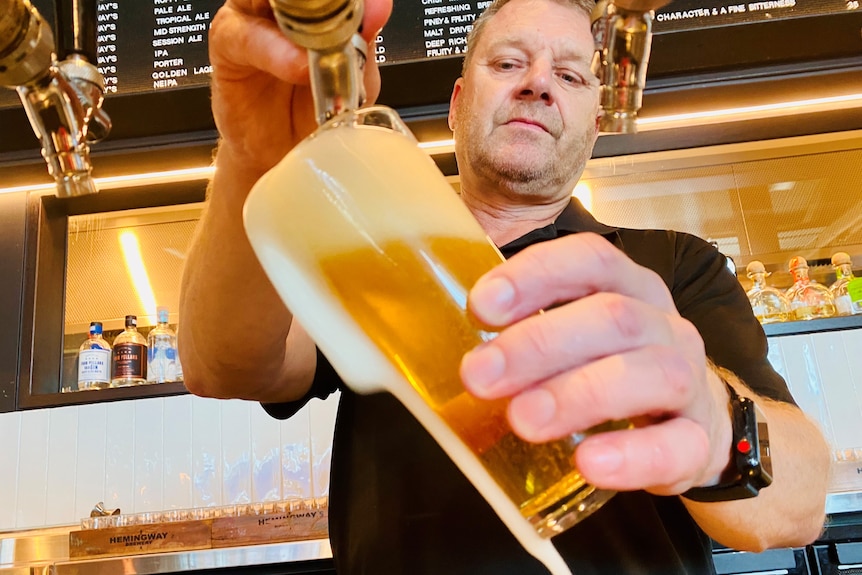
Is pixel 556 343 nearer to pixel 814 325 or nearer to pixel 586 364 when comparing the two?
pixel 586 364

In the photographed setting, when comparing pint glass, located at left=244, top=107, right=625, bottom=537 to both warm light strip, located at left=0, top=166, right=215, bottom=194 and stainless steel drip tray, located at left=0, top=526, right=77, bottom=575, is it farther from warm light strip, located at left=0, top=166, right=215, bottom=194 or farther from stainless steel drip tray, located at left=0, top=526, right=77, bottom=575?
warm light strip, located at left=0, top=166, right=215, bottom=194

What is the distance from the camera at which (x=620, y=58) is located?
491 millimetres

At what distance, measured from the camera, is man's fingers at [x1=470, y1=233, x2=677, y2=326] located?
1.08 ft

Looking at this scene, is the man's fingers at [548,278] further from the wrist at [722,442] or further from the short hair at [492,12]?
the short hair at [492,12]

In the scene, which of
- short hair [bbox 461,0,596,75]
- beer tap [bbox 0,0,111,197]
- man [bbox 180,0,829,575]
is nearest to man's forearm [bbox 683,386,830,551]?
man [bbox 180,0,829,575]

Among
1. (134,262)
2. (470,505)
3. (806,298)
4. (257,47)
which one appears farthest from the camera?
(134,262)

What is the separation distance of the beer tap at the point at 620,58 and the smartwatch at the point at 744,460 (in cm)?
21

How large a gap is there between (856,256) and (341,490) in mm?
1986

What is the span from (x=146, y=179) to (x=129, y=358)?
0.54m

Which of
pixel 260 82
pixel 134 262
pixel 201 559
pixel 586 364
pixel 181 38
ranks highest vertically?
pixel 181 38

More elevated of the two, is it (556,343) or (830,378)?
(830,378)

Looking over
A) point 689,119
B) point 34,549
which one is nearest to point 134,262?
point 34,549

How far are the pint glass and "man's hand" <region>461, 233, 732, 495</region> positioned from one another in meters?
0.03

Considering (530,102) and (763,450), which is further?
(530,102)
